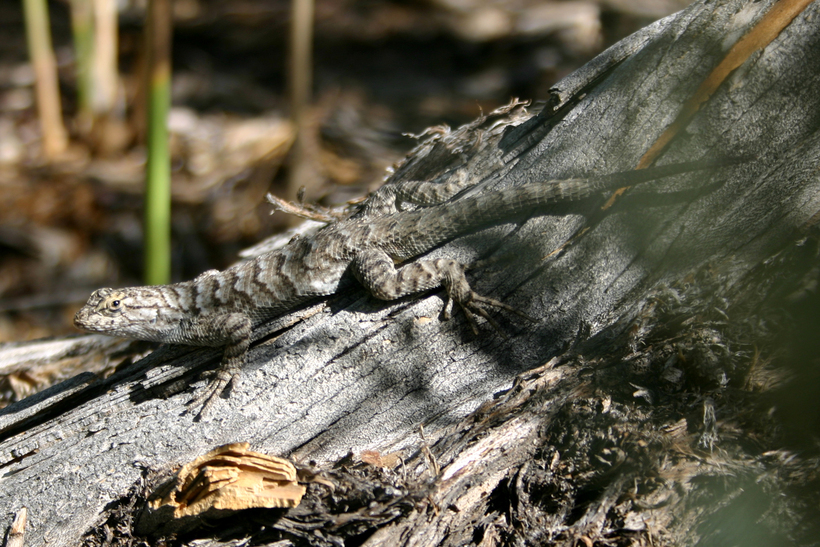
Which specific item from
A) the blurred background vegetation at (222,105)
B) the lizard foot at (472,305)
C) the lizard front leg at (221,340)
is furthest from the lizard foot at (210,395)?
the blurred background vegetation at (222,105)

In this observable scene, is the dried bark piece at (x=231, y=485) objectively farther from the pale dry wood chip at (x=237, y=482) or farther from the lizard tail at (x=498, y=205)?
the lizard tail at (x=498, y=205)

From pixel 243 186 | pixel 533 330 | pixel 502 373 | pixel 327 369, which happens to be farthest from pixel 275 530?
pixel 243 186

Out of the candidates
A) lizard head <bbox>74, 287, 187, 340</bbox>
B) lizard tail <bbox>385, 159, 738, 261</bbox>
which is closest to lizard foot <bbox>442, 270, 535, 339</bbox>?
lizard tail <bbox>385, 159, 738, 261</bbox>

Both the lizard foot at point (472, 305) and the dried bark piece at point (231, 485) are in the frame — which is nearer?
the dried bark piece at point (231, 485)

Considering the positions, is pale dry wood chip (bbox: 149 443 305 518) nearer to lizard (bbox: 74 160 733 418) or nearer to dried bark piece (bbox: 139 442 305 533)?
dried bark piece (bbox: 139 442 305 533)

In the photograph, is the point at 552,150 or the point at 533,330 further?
the point at 552,150

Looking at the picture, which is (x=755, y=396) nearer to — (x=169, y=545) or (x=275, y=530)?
(x=275, y=530)

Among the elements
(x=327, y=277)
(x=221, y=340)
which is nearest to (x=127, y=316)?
(x=221, y=340)
